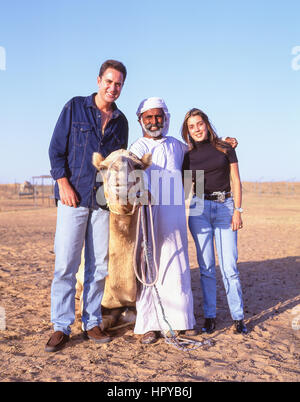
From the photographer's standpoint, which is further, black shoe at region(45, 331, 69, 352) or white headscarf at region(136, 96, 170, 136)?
white headscarf at region(136, 96, 170, 136)

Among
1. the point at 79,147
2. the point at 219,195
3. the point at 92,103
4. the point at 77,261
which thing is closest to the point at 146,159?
the point at 79,147

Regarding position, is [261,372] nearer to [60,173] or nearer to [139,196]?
[139,196]

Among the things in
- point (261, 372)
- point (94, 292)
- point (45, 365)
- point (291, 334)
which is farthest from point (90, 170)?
point (291, 334)

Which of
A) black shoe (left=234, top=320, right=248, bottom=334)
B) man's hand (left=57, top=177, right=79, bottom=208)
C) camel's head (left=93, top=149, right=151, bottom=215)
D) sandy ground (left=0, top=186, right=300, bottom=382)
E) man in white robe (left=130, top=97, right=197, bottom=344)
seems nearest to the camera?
sandy ground (left=0, top=186, right=300, bottom=382)

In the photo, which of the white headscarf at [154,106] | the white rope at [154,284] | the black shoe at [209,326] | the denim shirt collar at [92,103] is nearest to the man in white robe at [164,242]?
the white headscarf at [154,106]

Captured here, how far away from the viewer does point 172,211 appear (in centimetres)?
445

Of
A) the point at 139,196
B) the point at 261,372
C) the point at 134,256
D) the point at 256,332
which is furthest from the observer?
the point at 256,332

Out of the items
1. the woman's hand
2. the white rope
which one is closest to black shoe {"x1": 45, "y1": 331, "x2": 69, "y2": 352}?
the white rope

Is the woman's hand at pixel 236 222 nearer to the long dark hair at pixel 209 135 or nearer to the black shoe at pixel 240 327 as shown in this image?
the long dark hair at pixel 209 135

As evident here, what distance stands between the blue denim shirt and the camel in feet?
0.82

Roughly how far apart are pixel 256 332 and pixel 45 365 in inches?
102

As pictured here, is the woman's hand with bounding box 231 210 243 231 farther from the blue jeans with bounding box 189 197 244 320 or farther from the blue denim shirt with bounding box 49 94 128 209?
the blue denim shirt with bounding box 49 94 128 209

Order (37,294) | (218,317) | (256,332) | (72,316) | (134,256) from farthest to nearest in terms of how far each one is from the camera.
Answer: (37,294)
(218,317)
(256,332)
(134,256)
(72,316)

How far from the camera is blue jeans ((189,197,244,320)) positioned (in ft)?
15.1
